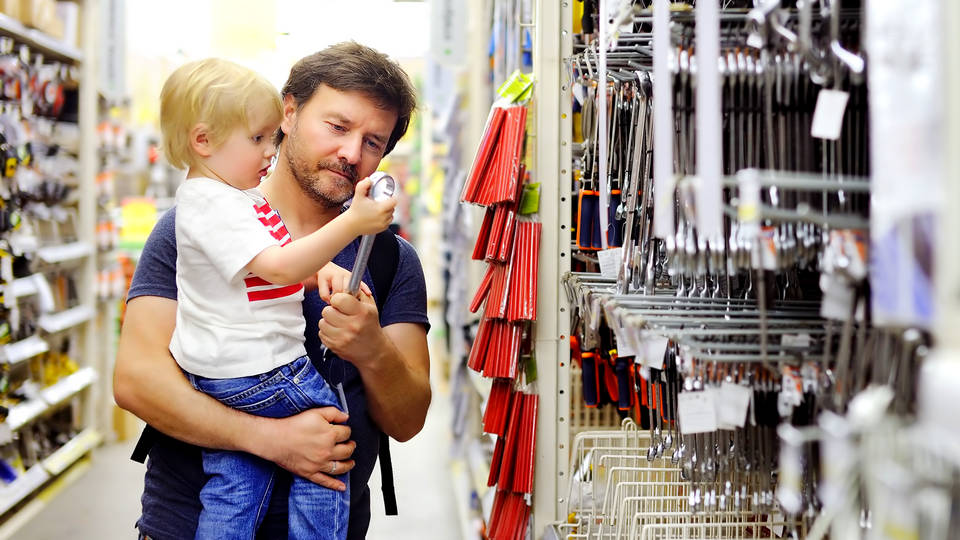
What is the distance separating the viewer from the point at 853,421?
0.79 metres

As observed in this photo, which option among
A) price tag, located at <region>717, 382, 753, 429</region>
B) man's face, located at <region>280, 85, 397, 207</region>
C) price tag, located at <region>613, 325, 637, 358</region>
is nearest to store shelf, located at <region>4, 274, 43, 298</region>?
man's face, located at <region>280, 85, 397, 207</region>

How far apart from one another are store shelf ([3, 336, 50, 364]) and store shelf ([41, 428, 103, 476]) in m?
0.64

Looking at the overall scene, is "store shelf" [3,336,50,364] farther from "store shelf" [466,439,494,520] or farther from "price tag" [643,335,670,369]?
"price tag" [643,335,670,369]

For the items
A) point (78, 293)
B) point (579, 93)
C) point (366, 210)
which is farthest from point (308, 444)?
point (78, 293)

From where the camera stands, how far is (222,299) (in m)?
1.68

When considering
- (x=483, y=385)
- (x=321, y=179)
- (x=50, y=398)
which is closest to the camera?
(x=321, y=179)

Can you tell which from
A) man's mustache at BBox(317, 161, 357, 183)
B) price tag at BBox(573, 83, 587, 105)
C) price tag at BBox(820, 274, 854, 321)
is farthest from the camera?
price tag at BBox(573, 83, 587, 105)

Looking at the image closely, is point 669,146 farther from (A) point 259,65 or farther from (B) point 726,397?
(A) point 259,65

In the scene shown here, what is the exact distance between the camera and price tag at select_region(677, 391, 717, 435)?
4.10ft

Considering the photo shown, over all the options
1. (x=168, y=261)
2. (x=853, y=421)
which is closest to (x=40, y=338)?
(x=168, y=261)

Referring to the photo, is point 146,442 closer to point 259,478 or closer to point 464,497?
point 259,478

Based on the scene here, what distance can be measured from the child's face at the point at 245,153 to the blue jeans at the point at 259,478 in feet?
1.17

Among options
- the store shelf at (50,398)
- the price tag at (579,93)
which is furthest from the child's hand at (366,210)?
the store shelf at (50,398)

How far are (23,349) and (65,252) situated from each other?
2.64ft
